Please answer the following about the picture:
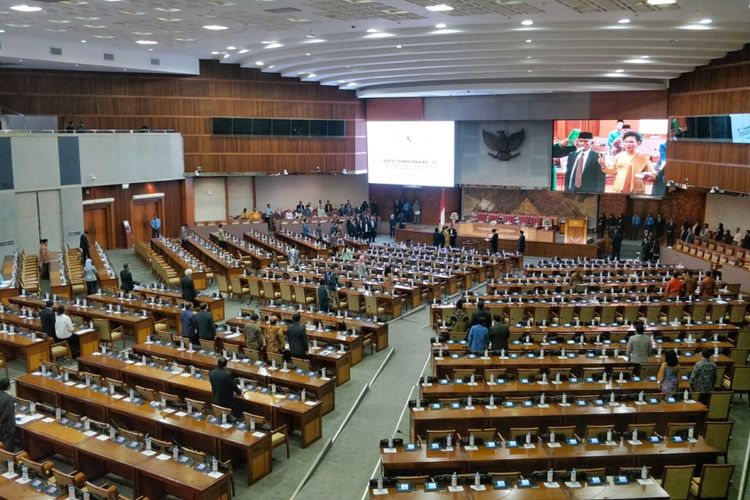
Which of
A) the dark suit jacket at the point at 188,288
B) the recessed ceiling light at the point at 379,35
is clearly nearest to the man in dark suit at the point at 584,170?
the recessed ceiling light at the point at 379,35

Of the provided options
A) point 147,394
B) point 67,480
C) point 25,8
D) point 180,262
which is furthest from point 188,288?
point 67,480

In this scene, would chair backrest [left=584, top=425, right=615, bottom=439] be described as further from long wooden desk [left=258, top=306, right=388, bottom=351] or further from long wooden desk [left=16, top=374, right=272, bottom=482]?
long wooden desk [left=258, top=306, right=388, bottom=351]

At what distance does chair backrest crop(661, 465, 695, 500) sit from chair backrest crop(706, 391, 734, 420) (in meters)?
2.30

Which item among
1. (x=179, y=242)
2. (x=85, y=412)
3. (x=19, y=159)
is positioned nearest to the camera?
(x=85, y=412)

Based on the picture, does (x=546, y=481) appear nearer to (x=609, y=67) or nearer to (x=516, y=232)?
(x=609, y=67)

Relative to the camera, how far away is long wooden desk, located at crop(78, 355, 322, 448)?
9516 mm

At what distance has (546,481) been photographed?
23.7ft

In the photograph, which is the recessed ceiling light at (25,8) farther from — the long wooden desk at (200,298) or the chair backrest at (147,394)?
the chair backrest at (147,394)

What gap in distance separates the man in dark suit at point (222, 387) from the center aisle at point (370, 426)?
5.17ft

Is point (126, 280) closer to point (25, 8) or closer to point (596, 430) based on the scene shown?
point (25, 8)

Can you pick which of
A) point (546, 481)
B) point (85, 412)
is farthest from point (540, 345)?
point (85, 412)

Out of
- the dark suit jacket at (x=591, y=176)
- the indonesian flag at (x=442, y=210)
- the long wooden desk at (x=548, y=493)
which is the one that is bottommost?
the long wooden desk at (x=548, y=493)

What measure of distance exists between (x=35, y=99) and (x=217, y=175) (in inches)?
318

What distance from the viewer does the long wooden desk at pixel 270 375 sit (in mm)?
10355
